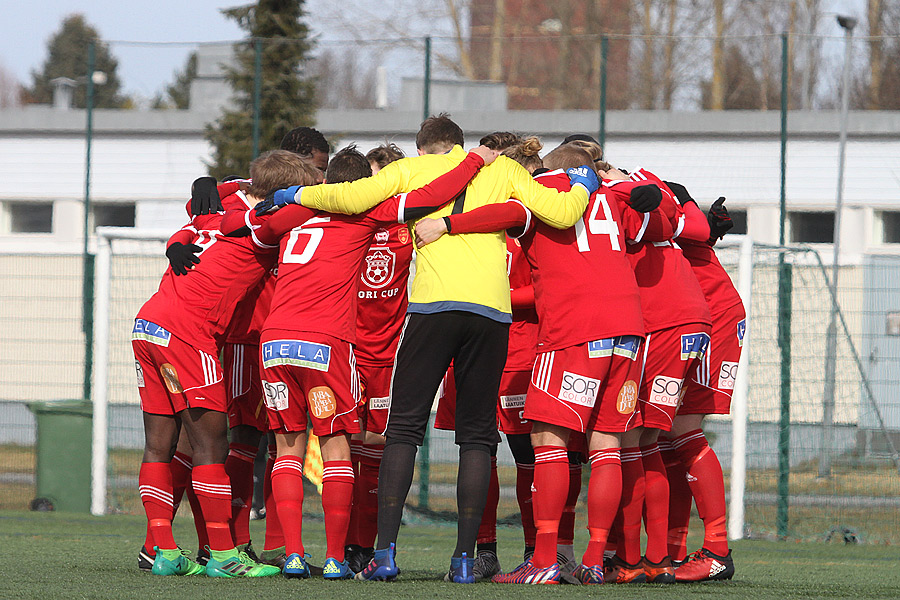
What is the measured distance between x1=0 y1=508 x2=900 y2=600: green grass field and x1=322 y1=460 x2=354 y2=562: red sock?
263mm

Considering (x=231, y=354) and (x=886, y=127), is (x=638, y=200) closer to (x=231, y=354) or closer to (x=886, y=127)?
(x=231, y=354)

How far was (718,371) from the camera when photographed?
573 cm

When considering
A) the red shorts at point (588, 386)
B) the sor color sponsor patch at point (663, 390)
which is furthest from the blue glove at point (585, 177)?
the sor color sponsor patch at point (663, 390)

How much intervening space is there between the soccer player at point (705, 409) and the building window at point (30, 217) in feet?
42.4

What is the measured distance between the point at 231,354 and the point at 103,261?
411cm

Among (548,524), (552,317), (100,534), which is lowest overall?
(100,534)

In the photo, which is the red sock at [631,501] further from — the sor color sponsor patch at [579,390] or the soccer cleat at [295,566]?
the soccer cleat at [295,566]

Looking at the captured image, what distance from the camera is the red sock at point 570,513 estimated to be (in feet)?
18.1

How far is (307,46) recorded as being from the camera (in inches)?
476

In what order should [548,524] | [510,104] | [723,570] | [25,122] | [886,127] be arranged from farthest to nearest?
[510,104] → [25,122] → [886,127] → [723,570] → [548,524]

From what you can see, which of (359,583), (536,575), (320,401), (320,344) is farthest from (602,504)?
(320,344)

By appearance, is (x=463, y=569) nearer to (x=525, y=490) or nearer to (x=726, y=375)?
(x=525, y=490)

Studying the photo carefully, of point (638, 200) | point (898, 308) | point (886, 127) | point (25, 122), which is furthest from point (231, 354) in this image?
point (25, 122)

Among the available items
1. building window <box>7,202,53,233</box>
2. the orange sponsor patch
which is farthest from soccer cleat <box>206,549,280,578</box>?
building window <box>7,202,53,233</box>
